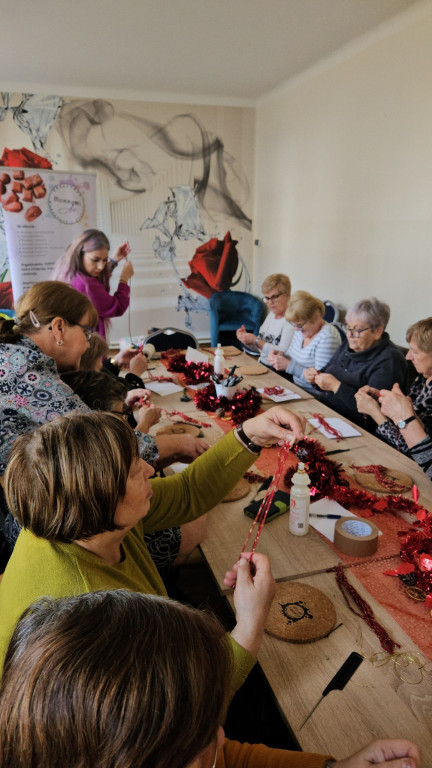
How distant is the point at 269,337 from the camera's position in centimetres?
438

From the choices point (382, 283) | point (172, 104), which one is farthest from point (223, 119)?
point (382, 283)

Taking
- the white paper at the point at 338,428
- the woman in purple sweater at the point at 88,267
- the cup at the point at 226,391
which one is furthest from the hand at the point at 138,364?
the white paper at the point at 338,428

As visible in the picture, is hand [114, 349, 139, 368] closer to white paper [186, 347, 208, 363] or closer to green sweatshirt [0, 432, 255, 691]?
white paper [186, 347, 208, 363]

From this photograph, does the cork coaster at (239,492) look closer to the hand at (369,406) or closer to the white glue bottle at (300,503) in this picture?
the white glue bottle at (300,503)

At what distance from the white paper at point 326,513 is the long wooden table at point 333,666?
33 mm

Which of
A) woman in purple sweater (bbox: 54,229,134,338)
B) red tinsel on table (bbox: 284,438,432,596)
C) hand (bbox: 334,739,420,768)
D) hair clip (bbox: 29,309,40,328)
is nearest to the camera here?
hand (bbox: 334,739,420,768)

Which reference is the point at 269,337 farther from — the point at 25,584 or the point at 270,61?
the point at 25,584

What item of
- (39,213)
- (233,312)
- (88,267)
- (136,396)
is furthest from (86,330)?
(39,213)

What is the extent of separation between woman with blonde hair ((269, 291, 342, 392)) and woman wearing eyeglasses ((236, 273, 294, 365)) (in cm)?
30

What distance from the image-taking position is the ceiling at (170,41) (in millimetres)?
3592

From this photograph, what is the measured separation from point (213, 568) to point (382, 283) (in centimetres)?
359

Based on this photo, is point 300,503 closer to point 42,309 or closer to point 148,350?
point 42,309

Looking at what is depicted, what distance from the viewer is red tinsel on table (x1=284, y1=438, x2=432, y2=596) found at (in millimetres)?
1378

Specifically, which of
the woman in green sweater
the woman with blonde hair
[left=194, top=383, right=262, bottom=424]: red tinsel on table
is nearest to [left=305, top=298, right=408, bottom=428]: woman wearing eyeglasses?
the woman with blonde hair
